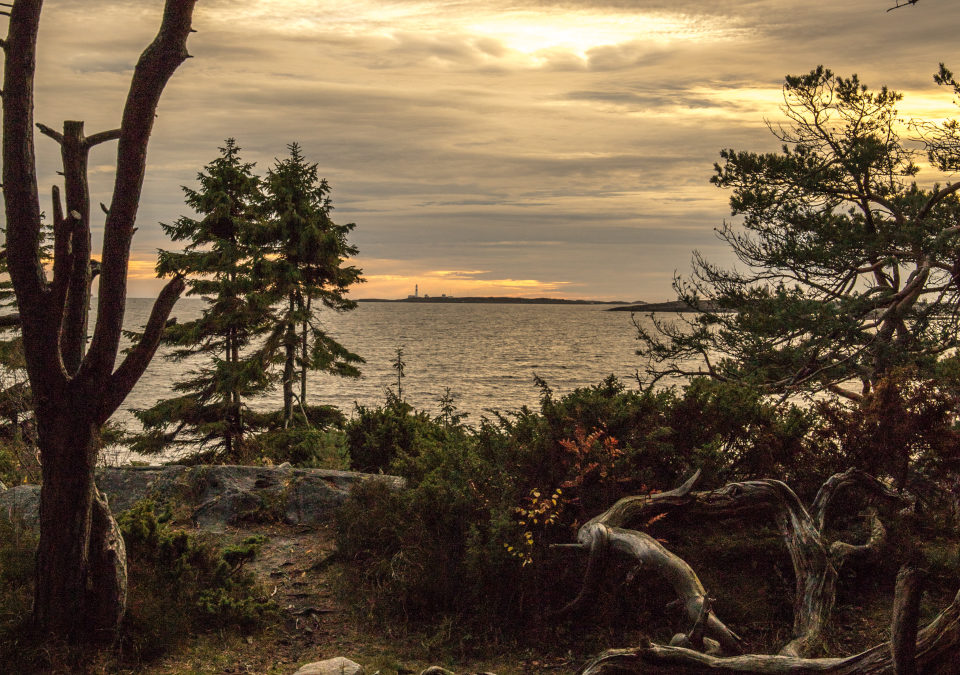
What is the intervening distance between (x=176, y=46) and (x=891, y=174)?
13.6 m

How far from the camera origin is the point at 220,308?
68.4 ft

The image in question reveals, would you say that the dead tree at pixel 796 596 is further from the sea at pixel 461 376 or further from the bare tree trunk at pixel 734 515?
the sea at pixel 461 376

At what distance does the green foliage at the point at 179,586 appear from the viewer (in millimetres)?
5566

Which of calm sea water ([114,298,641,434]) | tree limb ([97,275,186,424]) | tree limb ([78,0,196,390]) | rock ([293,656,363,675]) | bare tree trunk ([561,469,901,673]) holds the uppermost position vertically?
tree limb ([78,0,196,390])

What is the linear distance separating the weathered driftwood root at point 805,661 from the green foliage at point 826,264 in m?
8.56

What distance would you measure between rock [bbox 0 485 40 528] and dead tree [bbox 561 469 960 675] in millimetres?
5611

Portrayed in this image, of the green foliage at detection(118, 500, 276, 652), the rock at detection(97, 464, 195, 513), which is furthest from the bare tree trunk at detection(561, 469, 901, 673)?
the rock at detection(97, 464, 195, 513)

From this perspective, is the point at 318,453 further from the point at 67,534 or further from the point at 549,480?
the point at 67,534

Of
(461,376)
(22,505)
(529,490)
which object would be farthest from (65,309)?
(461,376)

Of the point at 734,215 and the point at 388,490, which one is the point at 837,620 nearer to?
the point at 388,490

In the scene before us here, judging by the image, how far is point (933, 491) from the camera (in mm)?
7180

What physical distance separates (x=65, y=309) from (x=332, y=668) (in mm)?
3351

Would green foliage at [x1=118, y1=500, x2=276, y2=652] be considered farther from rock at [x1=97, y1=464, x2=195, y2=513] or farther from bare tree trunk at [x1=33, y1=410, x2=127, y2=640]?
rock at [x1=97, y1=464, x2=195, y2=513]

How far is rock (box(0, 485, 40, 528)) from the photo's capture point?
733cm
